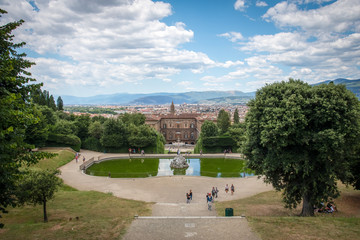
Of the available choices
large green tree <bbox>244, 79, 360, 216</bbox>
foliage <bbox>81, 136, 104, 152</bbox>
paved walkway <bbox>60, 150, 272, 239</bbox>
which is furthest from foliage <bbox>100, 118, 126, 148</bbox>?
large green tree <bbox>244, 79, 360, 216</bbox>

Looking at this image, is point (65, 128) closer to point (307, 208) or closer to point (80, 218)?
point (80, 218)

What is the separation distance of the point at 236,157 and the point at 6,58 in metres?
37.1

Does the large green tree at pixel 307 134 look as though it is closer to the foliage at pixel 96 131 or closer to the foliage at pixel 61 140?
the foliage at pixel 61 140

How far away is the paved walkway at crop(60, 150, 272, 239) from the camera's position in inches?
512

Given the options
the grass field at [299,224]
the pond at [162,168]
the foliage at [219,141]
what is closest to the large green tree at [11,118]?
the grass field at [299,224]

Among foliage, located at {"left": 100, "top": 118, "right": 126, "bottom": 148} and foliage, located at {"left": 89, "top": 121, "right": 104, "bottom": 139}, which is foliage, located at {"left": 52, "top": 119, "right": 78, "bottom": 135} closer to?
foliage, located at {"left": 89, "top": 121, "right": 104, "bottom": 139}

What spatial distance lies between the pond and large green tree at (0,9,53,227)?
69.1 feet

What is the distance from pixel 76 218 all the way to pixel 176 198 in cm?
971

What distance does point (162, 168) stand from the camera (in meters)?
35.9

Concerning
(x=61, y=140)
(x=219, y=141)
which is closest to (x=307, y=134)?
(x=219, y=141)

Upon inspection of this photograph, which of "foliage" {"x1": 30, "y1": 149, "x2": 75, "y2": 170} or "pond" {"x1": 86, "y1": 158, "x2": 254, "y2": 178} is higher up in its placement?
"foliage" {"x1": 30, "y1": 149, "x2": 75, "y2": 170}

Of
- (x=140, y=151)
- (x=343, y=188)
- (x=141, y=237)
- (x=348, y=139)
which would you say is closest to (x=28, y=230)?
(x=141, y=237)

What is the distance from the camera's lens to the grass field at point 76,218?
12.5 m

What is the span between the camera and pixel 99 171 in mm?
33500
